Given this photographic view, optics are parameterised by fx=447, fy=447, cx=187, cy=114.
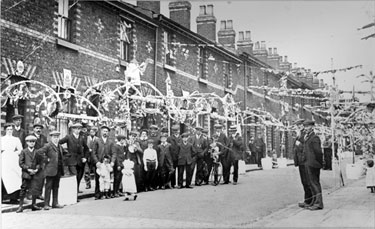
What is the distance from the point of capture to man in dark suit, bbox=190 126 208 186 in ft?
42.7

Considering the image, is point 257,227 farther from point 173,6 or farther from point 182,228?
point 173,6

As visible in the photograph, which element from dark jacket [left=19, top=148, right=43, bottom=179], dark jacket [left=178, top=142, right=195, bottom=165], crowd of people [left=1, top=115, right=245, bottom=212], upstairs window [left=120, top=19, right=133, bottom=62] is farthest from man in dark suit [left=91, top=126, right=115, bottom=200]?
upstairs window [left=120, top=19, right=133, bottom=62]

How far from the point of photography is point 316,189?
8.55 m

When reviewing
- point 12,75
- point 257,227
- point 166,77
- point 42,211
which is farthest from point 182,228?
point 166,77

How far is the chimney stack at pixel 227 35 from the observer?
84.5 feet

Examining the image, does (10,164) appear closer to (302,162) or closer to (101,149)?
(101,149)

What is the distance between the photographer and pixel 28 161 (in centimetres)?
858

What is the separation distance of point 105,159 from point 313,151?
14.9 feet

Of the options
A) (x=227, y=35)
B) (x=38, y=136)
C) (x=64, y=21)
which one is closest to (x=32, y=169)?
(x=38, y=136)

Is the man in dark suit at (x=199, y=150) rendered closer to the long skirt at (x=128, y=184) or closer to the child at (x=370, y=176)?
the long skirt at (x=128, y=184)

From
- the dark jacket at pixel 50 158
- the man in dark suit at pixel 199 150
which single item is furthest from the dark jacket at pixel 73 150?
the man in dark suit at pixel 199 150

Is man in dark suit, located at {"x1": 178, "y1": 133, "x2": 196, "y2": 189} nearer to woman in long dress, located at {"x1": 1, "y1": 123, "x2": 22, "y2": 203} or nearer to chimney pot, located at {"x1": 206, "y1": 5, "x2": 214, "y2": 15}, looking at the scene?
woman in long dress, located at {"x1": 1, "y1": 123, "x2": 22, "y2": 203}

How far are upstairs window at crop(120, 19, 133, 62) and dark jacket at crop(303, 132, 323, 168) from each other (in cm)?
879

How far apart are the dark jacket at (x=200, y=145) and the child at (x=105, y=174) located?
11.4ft
